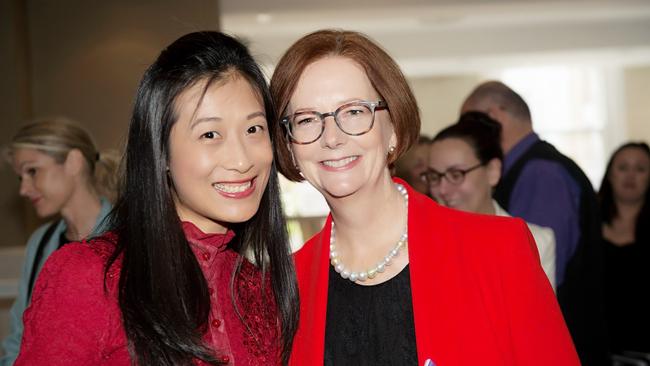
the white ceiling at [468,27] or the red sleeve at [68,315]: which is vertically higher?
the white ceiling at [468,27]

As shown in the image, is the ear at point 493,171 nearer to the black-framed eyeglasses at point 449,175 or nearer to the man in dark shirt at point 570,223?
the black-framed eyeglasses at point 449,175

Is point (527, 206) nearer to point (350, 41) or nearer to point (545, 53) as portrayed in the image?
point (350, 41)

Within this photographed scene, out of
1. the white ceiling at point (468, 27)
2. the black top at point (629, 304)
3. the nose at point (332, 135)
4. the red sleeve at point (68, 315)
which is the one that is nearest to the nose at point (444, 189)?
the nose at point (332, 135)

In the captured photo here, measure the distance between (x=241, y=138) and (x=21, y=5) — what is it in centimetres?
575

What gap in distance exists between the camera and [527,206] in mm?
3369

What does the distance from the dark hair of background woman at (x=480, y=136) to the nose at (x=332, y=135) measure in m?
1.51

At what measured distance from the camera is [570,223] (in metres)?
3.32

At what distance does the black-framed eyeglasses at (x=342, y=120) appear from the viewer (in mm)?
1871

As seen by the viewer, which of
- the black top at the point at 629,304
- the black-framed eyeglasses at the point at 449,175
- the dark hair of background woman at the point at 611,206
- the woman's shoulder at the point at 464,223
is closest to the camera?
the woman's shoulder at the point at 464,223

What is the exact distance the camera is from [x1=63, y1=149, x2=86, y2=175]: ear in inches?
132

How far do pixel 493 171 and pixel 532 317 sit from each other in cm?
162

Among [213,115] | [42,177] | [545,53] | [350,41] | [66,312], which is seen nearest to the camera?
[66,312]

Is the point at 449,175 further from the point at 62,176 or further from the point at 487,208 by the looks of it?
the point at 62,176

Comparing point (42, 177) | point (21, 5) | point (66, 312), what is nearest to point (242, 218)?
point (66, 312)
